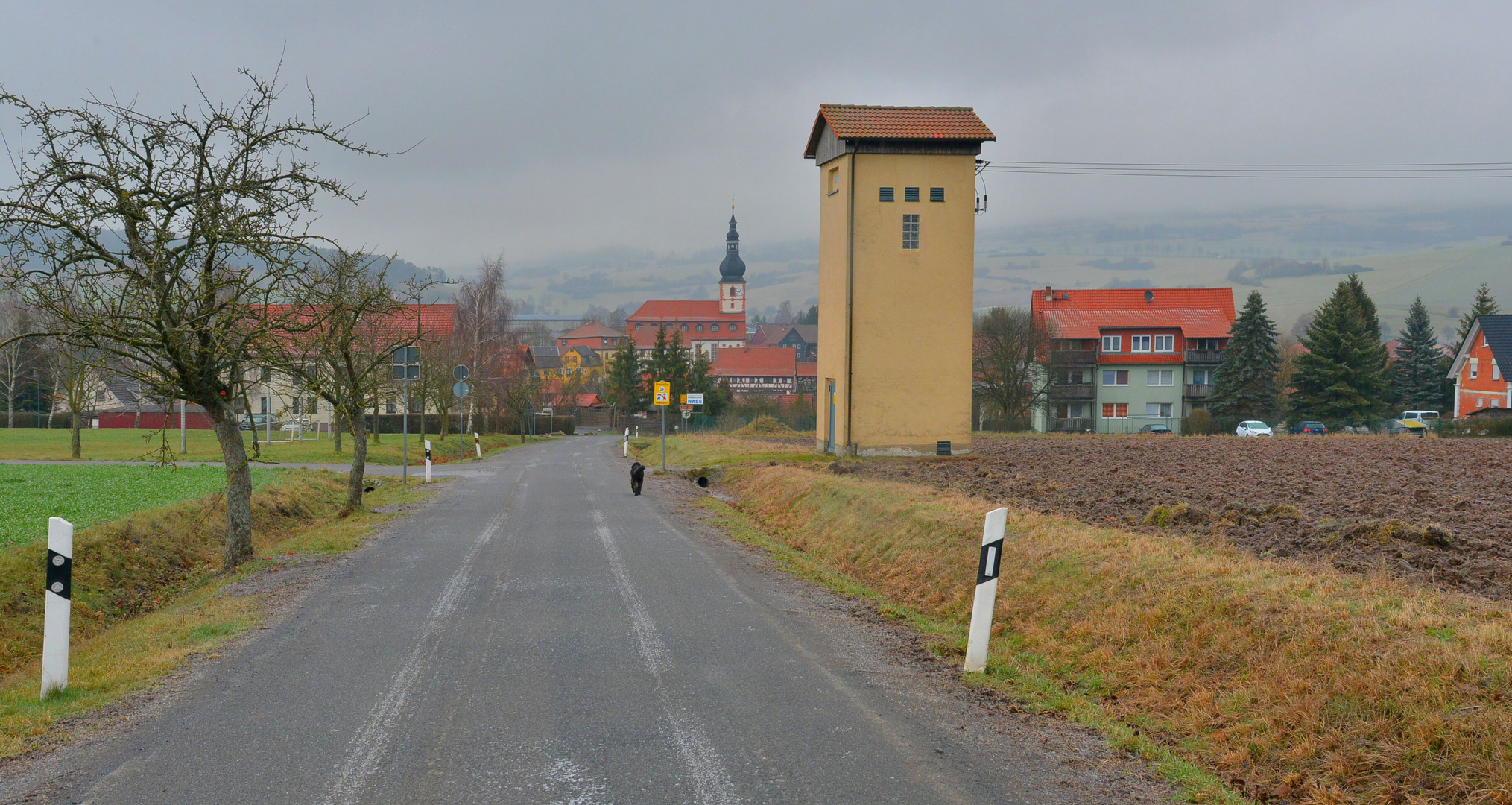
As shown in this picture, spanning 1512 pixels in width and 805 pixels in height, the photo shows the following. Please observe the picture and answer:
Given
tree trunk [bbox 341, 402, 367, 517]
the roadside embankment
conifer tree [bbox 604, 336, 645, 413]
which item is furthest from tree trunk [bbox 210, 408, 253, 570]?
conifer tree [bbox 604, 336, 645, 413]

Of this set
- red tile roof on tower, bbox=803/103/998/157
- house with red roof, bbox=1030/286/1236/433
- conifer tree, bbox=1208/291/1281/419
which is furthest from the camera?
house with red roof, bbox=1030/286/1236/433

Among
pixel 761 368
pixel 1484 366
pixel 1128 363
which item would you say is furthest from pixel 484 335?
pixel 761 368

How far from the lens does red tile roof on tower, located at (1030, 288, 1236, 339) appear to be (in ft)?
237

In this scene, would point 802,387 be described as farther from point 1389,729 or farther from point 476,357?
point 1389,729

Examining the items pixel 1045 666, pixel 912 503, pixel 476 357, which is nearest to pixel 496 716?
pixel 1045 666

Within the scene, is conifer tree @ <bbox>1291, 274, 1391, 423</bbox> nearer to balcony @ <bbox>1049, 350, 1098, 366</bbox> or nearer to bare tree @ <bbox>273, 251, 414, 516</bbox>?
balcony @ <bbox>1049, 350, 1098, 366</bbox>

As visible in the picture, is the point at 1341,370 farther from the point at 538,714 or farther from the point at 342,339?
the point at 538,714

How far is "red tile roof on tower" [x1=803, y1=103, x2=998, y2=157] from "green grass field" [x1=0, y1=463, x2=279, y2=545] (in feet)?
63.7

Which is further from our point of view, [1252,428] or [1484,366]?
[1484,366]

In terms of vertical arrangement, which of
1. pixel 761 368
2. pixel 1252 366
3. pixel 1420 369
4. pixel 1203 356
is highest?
pixel 761 368

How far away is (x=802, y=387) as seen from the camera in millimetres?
128375

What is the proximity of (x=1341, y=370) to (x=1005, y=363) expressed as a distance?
19.9m

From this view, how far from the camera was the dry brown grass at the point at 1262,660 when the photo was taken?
4922mm

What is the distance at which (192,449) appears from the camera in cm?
4369
